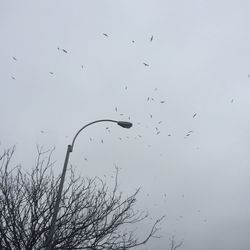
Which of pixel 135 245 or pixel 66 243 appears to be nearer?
pixel 66 243

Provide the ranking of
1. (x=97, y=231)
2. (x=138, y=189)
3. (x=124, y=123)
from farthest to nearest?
(x=138, y=189) < (x=97, y=231) < (x=124, y=123)

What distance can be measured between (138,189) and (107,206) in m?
1.52

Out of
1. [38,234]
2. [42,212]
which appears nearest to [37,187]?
[42,212]

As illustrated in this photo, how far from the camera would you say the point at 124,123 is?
11.2 metres

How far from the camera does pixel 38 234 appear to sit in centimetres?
1166

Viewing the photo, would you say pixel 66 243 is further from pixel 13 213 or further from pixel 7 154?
pixel 7 154

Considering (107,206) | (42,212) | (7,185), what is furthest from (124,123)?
(7,185)

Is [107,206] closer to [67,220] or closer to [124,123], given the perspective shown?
[67,220]

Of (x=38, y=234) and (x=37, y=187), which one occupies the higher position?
(x=37, y=187)

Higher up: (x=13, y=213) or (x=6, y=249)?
(x=13, y=213)

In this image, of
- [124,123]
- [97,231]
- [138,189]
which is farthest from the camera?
[138,189]

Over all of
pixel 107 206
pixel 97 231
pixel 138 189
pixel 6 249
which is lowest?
pixel 6 249

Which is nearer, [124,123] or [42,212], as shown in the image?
[124,123]

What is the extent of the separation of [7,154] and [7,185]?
1.16 meters
